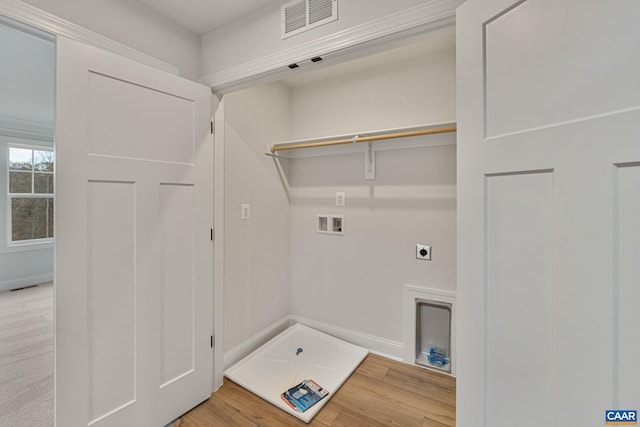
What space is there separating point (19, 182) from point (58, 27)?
439 cm

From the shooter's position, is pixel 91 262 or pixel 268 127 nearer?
pixel 91 262

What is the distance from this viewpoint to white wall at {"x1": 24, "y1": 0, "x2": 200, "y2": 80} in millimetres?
1225

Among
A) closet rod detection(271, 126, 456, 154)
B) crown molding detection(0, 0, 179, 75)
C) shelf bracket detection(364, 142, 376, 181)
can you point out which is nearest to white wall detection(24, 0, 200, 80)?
crown molding detection(0, 0, 179, 75)

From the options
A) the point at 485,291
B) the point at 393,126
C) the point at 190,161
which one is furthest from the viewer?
the point at 393,126

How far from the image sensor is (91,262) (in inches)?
48.4

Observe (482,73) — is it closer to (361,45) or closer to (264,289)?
(361,45)

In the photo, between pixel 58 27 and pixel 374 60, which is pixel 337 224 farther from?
pixel 58 27

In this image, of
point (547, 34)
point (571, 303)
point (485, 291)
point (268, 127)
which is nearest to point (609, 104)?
point (547, 34)

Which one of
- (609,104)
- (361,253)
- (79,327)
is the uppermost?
(609,104)

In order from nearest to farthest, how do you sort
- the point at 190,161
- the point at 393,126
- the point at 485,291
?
the point at 485,291, the point at 190,161, the point at 393,126

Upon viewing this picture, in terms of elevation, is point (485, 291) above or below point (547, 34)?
below

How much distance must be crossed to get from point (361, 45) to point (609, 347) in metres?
1.36

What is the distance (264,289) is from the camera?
7.95 feet

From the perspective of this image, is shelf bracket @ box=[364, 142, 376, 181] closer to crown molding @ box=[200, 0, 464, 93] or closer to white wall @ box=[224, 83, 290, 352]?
white wall @ box=[224, 83, 290, 352]
